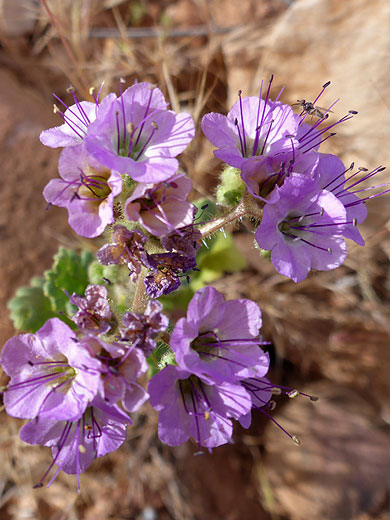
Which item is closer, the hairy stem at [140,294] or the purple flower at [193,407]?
the purple flower at [193,407]

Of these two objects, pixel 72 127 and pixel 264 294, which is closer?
pixel 72 127

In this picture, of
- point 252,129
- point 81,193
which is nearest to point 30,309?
point 81,193

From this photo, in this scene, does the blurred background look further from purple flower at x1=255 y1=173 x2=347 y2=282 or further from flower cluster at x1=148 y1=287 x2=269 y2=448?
flower cluster at x1=148 y1=287 x2=269 y2=448

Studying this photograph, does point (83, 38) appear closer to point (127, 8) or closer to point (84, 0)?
point (84, 0)

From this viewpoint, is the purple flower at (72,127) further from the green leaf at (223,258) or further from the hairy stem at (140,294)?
the green leaf at (223,258)

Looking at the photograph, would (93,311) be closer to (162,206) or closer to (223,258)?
(162,206)

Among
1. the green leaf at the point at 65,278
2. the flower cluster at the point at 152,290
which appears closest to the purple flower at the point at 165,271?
the flower cluster at the point at 152,290
